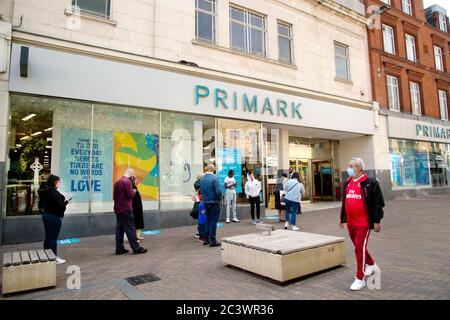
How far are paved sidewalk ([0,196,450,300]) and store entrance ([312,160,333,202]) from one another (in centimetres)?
1012

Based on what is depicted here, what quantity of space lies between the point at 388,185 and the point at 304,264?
49.6 ft

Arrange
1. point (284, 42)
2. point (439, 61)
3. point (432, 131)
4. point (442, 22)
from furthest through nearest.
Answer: point (442, 22)
point (439, 61)
point (432, 131)
point (284, 42)

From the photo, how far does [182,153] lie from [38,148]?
4378 mm

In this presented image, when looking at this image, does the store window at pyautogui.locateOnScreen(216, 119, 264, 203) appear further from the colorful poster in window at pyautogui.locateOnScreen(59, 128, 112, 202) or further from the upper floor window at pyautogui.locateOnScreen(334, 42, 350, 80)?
the upper floor window at pyautogui.locateOnScreen(334, 42, 350, 80)

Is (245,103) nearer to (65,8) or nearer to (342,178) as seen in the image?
(65,8)

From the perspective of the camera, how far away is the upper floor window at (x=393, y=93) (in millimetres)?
18578

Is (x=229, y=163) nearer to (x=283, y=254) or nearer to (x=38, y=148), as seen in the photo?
(x=38, y=148)

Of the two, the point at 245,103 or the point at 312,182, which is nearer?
the point at 245,103

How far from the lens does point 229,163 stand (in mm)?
11805

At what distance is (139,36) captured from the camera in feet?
32.5

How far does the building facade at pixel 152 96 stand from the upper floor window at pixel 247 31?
50mm

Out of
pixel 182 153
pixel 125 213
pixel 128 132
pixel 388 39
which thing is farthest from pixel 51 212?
pixel 388 39

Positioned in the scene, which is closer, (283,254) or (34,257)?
(283,254)
